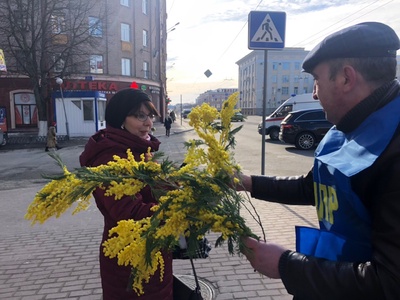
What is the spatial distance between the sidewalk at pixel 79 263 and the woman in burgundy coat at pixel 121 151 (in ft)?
1.14

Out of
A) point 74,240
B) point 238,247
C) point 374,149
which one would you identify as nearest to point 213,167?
point 238,247

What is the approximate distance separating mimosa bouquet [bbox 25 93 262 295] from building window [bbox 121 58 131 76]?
32.7 metres

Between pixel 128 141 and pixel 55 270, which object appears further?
pixel 55 270

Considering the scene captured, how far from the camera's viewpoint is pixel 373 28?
121 cm

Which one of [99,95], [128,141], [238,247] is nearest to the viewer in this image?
[238,247]

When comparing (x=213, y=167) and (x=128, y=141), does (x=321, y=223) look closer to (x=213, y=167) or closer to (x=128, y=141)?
(x=213, y=167)

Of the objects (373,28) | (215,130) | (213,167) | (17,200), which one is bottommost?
(17,200)

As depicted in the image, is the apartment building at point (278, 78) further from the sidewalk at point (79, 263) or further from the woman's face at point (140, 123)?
the woman's face at point (140, 123)

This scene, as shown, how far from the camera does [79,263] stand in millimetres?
3918

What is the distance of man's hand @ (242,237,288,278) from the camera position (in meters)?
1.12

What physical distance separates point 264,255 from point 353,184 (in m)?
0.38

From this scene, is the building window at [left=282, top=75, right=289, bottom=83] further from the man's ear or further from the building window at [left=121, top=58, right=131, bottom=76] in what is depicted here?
the man's ear

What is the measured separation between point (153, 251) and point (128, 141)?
3.17ft

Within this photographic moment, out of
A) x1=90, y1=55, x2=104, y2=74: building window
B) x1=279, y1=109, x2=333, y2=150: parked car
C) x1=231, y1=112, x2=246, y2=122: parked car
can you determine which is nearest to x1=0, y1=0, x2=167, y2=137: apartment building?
x1=90, y1=55, x2=104, y2=74: building window
